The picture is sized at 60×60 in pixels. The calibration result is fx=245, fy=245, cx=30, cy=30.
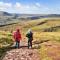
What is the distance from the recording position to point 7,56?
2253 centimetres

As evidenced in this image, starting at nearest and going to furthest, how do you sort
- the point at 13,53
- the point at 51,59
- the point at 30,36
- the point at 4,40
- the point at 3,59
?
the point at 51,59 < the point at 3,59 < the point at 13,53 < the point at 30,36 < the point at 4,40

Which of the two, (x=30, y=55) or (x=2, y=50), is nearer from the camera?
(x=30, y=55)

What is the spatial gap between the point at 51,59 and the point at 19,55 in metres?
3.76

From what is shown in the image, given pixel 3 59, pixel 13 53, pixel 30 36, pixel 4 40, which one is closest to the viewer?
pixel 3 59

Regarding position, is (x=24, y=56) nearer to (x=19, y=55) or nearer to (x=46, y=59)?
(x=19, y=55)

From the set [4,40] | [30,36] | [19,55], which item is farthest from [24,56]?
[4,40]

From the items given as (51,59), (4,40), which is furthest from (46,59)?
(4,40)

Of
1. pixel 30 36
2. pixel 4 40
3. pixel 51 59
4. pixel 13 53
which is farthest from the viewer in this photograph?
pixel 4 40

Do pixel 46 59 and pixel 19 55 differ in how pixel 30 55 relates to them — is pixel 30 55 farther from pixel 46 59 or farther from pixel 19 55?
pixel 46 59

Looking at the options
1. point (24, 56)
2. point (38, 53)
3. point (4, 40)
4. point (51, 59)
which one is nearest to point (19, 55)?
point (24, 56)

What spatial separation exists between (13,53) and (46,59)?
4.54 metres

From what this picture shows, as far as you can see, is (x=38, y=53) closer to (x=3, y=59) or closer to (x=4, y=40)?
(x=3, y=59)

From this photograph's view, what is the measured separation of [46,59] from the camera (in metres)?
20.2

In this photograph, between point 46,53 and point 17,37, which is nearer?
point 46,53
